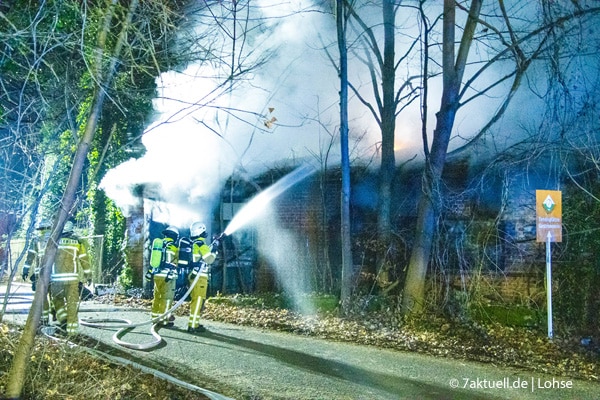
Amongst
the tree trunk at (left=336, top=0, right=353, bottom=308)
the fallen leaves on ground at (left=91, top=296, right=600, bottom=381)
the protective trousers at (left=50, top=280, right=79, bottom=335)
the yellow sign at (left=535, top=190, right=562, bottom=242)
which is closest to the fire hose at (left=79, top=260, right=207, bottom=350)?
the protective trousers at (left=50, top=280, right=79, bottom=335)

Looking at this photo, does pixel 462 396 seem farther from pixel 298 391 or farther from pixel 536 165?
pixel 536 165

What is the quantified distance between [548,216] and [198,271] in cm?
564

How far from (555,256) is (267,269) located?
702 cm

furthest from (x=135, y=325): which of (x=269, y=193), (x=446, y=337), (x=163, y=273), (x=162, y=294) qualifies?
(x=269, y=193)

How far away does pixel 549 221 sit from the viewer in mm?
8016

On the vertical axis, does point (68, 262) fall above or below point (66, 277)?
above

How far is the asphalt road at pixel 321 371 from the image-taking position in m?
5.65

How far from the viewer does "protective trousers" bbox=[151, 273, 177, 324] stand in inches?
355

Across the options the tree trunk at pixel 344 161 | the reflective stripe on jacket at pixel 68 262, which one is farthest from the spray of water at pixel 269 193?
the reflective stripe on jacket at pixel 68 262

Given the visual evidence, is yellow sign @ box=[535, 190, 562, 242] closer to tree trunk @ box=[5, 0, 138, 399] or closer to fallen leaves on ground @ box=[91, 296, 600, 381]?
fallen leaves on ground @ box=[91, 296, 600, 381]

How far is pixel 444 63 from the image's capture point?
31.7 feet

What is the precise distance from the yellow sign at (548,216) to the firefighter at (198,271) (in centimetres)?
503

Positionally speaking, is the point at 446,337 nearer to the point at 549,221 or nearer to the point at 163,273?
the point at 549,221

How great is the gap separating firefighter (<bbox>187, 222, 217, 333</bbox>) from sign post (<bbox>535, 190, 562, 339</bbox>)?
5042 millimetres
